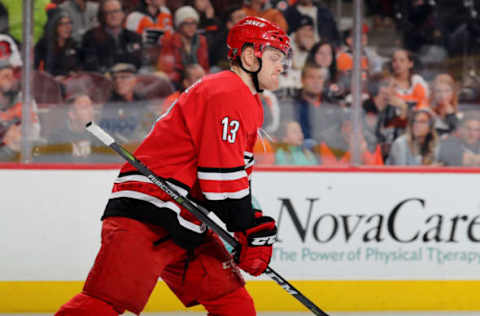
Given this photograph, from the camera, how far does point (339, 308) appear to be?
12.6 ft

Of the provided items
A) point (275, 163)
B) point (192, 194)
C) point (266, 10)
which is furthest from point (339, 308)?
point (192, 194)

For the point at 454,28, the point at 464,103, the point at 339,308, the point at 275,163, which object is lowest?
the point at 339,308

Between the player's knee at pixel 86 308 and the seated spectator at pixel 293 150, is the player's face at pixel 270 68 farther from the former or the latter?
the seated spectator at pixel 293 150

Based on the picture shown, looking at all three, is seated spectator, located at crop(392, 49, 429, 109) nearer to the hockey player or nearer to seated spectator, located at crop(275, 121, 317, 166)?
→ seated spectator, located at crop(275, 121, 317, 166)

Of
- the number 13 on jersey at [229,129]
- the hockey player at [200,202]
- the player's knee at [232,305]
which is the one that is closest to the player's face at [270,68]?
the hockey player at [200,202]

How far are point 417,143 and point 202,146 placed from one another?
7.67 feet

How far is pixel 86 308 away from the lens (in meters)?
1.96

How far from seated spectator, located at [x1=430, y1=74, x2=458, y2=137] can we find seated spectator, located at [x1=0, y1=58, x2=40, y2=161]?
82.3 inches

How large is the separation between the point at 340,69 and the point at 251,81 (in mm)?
1990

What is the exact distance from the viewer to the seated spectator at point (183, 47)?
3979 mm

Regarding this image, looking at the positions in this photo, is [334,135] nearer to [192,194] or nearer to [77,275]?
[77,275]

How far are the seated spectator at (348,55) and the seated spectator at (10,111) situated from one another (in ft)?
5.20

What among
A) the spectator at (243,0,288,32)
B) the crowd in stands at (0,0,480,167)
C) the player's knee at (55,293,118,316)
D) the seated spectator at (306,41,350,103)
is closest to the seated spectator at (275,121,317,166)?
the crowd in stands at (0,0,480,167)

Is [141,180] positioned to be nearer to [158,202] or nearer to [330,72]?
[158,202]
